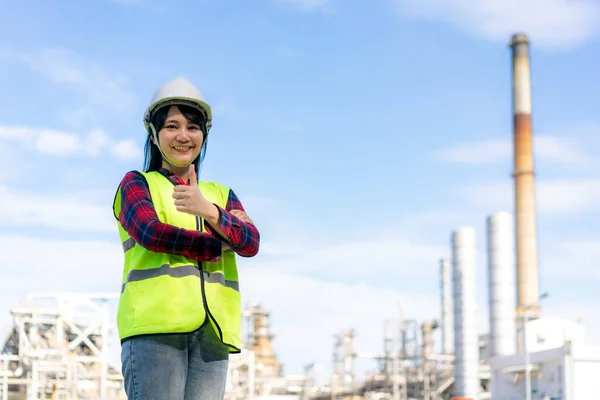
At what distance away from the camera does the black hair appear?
2783 mm

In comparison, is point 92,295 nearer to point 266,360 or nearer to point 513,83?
point 266,360

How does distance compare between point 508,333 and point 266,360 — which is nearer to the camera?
point 508,333

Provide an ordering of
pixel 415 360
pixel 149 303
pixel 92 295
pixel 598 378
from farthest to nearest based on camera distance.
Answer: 1. pixel 415 360
2. pixel 92 295
3. pixel 598 378
4. pixel 149 303

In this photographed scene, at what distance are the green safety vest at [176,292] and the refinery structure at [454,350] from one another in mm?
38611

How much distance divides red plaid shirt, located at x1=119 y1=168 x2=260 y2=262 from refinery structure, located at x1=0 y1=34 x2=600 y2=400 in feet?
127

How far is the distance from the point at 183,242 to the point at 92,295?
46.1m

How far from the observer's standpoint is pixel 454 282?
180 ft

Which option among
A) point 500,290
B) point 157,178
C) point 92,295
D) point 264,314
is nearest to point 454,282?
point 500,290

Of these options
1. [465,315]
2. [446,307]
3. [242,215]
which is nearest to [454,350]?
[465,315]

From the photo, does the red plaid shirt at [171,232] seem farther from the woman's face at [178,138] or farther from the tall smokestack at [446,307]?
the tall smokestack at [446,307]

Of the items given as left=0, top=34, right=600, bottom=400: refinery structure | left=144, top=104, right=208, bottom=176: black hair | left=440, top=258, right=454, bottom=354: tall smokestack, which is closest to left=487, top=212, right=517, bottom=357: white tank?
left=0, top=34, right=600, bottom=400: refinery structure

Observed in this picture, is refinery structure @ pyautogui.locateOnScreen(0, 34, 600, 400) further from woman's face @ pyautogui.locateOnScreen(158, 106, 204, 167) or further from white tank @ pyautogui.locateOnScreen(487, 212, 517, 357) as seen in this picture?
woman's face @ pyautogui.locateOnScreen(158, 106, 204, 167)

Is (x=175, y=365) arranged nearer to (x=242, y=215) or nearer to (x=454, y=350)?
(x=242, y=215)

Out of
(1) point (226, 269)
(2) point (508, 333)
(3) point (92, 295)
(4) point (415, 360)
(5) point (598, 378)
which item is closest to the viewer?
(1) point (226, 269)
